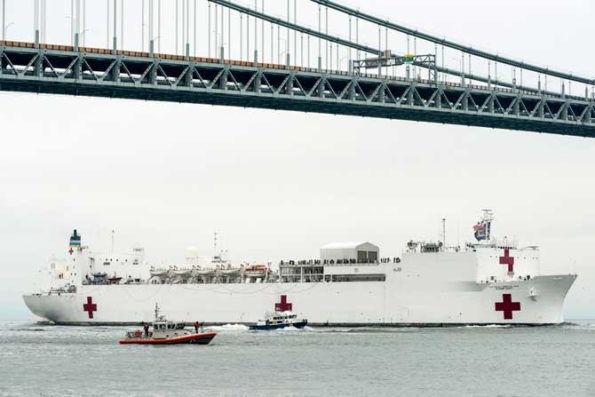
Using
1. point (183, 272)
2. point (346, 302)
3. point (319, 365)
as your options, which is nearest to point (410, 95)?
point (346, 302)

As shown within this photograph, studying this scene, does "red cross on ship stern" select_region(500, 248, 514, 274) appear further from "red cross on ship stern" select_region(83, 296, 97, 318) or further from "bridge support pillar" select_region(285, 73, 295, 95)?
"red cross on ship stern" select_region(83, 296, 97, 318)

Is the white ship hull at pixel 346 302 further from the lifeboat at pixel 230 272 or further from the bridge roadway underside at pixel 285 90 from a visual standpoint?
the bridge roadway underside at pixel 285 90

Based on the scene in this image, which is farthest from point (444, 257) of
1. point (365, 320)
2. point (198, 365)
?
point (198, 365)

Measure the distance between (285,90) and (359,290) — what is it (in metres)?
9.68

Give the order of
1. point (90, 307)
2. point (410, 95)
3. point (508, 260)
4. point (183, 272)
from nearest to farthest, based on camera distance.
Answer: point (410, 95)
point (508, 260)
point (183, 272)
point (90, 307)

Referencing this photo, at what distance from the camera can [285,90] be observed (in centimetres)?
4825

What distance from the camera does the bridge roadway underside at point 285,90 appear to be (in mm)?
43062

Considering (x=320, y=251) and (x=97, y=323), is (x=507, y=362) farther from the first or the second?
(x=97, y=323)

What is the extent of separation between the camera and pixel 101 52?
43.6 meters

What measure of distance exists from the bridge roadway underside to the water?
7.93 metres

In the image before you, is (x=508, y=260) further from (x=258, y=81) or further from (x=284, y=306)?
(x=258, y=81)

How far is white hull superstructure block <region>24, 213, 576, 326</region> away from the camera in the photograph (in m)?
51.7

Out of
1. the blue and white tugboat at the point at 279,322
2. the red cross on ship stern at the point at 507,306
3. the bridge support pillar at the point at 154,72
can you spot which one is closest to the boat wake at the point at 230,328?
the blue and white tugboat at the point at 279,322

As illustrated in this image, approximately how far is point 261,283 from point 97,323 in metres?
9.06
